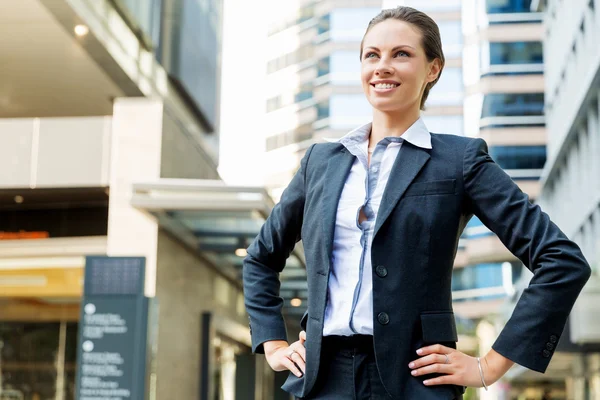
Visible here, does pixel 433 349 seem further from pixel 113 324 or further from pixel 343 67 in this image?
pixel 343 67

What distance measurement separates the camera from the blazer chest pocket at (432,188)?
2451 mm

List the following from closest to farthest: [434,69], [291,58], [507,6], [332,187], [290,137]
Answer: [332,187] < [434,69] < [507,6] < [290,137] < [291,58]

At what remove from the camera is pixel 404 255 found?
239cm

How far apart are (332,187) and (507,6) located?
221ft

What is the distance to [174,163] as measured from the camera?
14.9 metres

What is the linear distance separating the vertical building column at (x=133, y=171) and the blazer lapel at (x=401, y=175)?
11355mm

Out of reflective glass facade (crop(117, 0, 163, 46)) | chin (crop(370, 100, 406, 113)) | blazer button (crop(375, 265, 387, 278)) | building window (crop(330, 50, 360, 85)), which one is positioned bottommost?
blazer button (crop(375, 265, 387, 278))

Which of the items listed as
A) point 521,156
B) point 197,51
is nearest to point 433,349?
point 197,51

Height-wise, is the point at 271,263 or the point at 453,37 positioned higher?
→ the point at 453,37

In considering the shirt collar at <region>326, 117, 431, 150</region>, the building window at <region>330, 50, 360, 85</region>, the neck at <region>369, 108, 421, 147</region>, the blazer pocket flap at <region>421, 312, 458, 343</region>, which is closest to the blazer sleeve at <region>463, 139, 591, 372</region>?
the blazer pocket flap at <region>421, 312, 458, 343</region>

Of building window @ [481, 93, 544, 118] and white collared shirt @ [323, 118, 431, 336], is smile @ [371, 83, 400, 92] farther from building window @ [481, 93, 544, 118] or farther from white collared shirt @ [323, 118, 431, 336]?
building window @ [481, 93, 544, 118]

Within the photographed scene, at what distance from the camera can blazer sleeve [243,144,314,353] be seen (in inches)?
106

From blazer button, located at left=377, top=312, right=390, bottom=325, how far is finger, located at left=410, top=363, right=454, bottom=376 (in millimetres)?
128

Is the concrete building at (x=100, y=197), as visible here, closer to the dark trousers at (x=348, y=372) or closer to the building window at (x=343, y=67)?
the dark trousers at (x=348, y=372)
